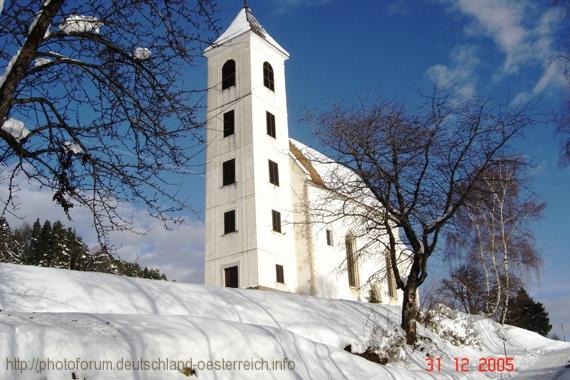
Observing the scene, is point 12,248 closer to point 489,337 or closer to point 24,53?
point 24,53

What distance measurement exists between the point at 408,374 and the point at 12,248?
23.9 ft

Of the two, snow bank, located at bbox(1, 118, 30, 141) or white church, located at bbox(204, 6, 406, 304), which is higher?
white church, located at bbox(204, 6, 406, 304)

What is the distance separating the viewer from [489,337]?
20.2 m

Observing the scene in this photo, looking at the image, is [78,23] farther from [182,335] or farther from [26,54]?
[182,335]

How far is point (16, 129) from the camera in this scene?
6379 millimetres

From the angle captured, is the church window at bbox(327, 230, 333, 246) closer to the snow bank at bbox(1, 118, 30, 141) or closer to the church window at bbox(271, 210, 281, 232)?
the church window at bbox(271, 210, 281, 232)

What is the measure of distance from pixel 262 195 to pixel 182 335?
21931 millimetres

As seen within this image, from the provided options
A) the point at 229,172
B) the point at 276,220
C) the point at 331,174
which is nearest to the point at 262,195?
the point at 276,220

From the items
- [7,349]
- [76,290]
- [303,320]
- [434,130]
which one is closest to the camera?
[7,349]

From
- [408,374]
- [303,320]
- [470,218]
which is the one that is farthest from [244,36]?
[408,374]

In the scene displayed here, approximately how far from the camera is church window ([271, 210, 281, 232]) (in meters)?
28.8

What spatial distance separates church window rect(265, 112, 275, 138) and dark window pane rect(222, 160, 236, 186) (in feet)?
9.65

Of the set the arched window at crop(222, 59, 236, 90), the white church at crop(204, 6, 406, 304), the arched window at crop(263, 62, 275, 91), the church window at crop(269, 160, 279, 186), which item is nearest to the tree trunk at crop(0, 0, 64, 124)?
the white church at crop(204, 6, 406, 304)

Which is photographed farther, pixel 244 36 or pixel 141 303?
pixel 244 36
